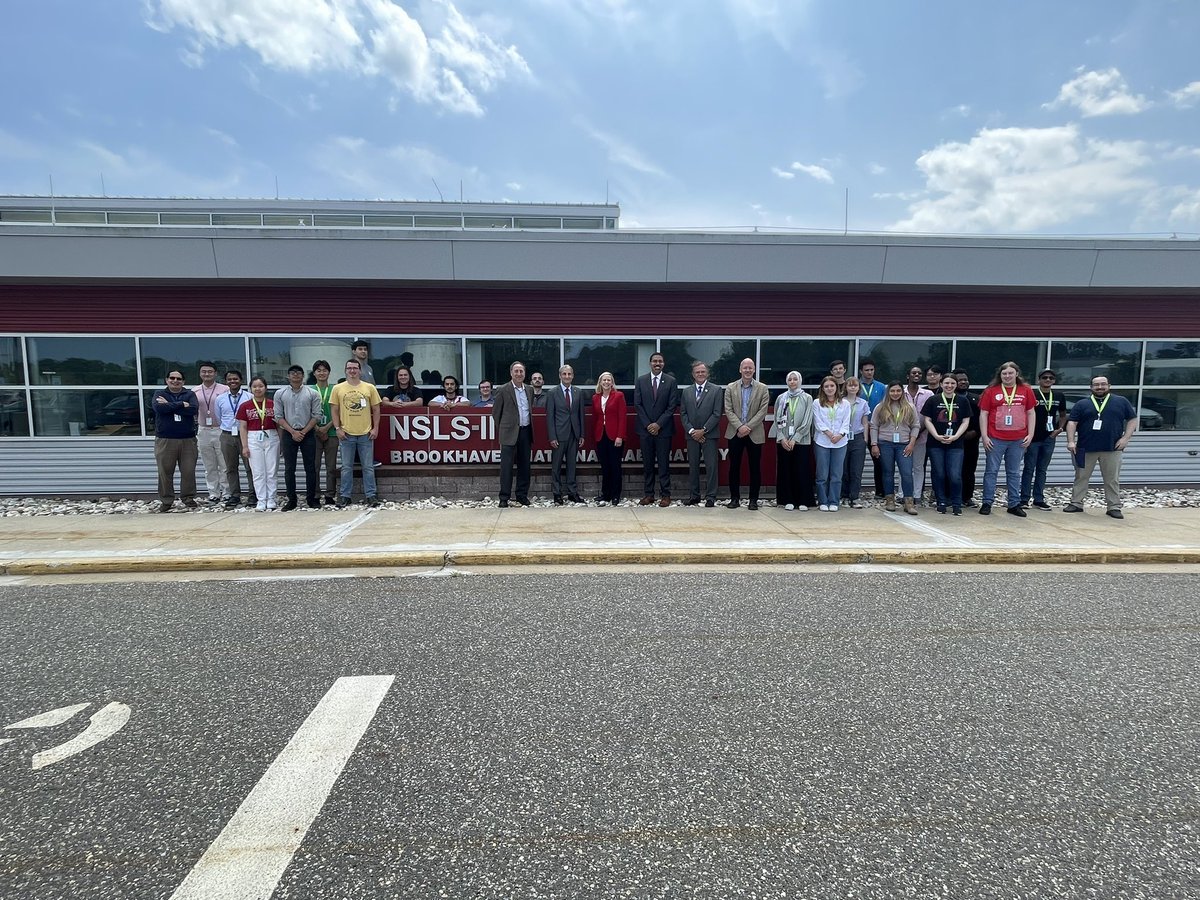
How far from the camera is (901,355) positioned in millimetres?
11234

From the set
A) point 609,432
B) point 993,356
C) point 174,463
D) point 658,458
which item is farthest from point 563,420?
point 993,356

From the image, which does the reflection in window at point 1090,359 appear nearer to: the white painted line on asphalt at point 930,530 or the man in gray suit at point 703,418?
the white painted line on asphalt at point 930,530

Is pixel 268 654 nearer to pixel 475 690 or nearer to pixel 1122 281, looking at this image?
pixel 475 690

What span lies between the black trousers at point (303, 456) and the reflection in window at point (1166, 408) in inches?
554

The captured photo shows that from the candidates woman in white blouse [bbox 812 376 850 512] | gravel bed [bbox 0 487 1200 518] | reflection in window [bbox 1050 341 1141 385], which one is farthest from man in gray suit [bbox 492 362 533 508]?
reflection in window [bbox 1050 341 1141 385]

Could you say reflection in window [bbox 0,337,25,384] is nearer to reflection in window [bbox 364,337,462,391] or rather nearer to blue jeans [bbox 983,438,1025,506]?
reflection in window [bbox 364,337,462,391]

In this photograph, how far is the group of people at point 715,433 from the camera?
27.5ft

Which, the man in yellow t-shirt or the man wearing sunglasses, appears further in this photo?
the man wearing sunglasses

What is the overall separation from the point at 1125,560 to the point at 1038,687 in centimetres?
404

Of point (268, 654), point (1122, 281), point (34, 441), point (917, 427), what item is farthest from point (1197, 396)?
point (34, 441)

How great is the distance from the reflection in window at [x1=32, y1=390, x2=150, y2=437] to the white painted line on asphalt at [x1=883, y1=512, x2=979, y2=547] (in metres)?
11.8

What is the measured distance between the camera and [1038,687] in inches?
140

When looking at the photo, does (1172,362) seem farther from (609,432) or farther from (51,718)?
(51,718)

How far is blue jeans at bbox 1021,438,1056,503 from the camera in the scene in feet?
28.9
